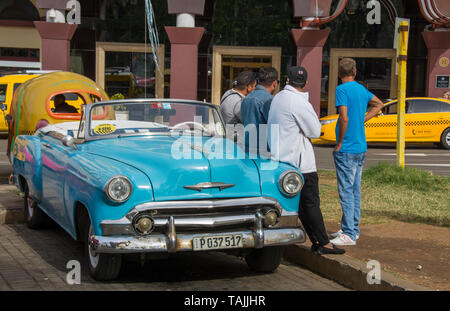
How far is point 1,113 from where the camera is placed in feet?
64.8

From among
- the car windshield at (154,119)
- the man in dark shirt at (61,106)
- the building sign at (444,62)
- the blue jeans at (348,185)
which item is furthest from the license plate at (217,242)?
the building sign at (444,62)

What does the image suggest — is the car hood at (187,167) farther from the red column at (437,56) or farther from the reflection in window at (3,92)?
the red column at (437,56)

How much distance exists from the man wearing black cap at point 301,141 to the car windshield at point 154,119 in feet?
3.21

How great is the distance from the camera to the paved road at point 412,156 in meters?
15.5

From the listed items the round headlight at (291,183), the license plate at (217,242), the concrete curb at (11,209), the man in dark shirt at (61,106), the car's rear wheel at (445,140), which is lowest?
the car's rear wheel at (445,140)

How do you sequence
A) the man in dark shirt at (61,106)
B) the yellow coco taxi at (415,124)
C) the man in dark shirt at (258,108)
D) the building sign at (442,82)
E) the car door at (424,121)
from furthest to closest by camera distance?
the building sign at (442,82) < the car door at (424,121) < the yellow coco taxi at (415,124) < the man in dark shirt at (61,106) < the man in dark shirt at (258,108)

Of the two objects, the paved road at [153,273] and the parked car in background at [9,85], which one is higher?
the parked car in background at [9,85]

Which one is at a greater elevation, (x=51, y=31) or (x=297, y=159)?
(x=51, y=31)

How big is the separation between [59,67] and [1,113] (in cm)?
411

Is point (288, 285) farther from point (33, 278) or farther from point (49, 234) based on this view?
point (49, 234)

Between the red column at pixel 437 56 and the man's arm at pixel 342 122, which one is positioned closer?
the man's arm at pixel 342 122

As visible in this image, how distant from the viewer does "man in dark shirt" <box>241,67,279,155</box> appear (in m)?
6.95

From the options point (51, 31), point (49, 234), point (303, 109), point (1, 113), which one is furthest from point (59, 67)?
point (303, 109)

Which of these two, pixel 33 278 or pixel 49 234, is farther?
pixel 49 234
